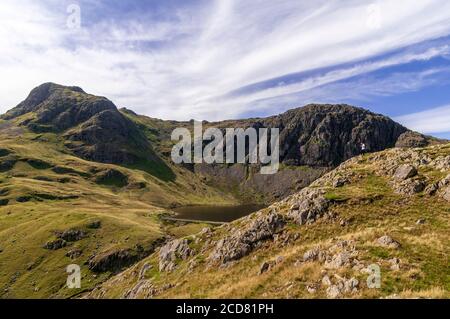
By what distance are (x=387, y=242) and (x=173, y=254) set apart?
30.8 m

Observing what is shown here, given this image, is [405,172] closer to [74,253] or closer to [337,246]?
[337,246]

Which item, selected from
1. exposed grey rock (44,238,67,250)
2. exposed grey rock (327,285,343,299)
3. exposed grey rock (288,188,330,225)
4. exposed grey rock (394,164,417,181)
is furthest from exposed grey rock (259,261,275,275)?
exposed grey rock (44,238,67,250)

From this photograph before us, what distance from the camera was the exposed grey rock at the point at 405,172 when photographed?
4797 centimetres

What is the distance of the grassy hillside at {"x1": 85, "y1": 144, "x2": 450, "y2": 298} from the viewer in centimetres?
2730

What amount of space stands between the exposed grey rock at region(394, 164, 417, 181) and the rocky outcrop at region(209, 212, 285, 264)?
1773 cm

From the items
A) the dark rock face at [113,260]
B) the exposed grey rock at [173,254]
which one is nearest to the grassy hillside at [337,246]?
the exposed grey rock at [173,254]

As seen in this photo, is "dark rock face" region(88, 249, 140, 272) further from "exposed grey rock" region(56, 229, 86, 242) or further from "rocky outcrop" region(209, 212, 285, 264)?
"rocky outcrop" region(209, 212, 285, 264)

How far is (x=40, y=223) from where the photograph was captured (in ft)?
558

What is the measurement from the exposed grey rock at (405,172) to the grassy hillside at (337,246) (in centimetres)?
17

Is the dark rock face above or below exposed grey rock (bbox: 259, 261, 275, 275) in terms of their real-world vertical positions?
below

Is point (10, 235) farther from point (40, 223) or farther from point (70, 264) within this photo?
point (70, 264)

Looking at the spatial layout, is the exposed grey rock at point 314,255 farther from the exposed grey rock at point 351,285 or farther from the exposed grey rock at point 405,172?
the exposed grey rock at point 405,172
